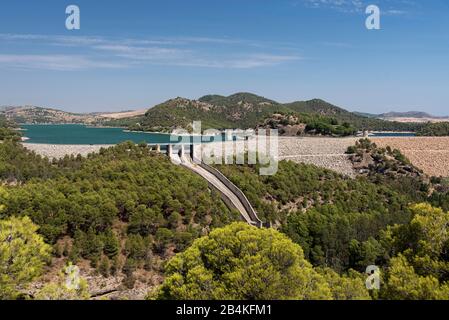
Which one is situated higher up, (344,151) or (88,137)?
(88,137)

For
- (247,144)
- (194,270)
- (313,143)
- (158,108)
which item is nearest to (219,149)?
→ (247,144)

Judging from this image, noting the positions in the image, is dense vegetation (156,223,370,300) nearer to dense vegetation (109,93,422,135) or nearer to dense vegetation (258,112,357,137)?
dense vegetation (258,112,357,137)

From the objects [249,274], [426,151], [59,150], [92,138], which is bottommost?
[249,274]

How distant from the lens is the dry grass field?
202 ft

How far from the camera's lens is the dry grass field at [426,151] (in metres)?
61.4

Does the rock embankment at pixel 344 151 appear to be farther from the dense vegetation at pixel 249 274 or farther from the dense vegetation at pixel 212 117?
the dense vegetation at pixel 212 117

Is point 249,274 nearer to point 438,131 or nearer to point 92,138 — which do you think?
point 92,138

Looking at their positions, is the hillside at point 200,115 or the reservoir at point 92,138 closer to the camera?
the reservoir at point 92,138

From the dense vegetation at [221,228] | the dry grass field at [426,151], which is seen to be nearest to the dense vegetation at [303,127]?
the dry grass field at [426,151]

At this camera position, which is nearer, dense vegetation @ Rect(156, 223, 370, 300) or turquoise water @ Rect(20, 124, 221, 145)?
dense vegetation @ Rect(156, 223, 370, 300)

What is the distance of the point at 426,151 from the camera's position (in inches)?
2596

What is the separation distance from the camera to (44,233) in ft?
75.5

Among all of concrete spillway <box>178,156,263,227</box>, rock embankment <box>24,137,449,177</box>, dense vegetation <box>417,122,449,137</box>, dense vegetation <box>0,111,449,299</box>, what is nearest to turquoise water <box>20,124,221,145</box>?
rock embankment <box>24,137,449,177</box>

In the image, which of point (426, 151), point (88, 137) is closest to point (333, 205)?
point (426, 151)
